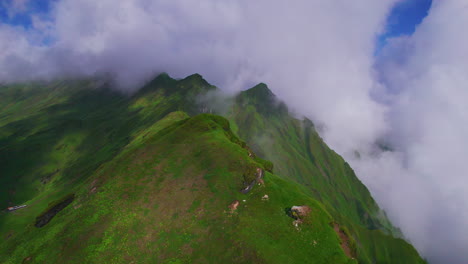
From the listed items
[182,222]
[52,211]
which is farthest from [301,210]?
[52,211]

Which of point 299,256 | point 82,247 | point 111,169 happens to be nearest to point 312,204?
point 299,256

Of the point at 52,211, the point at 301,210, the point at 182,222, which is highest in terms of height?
the point at 301,210

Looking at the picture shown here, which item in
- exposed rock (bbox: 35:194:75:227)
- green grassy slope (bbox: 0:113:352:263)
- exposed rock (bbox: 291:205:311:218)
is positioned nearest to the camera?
green grassy slope (bbox: 0:113:352:263)

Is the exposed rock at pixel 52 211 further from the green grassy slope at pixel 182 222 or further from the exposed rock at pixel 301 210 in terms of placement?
the exposed rock at pixel 301 210

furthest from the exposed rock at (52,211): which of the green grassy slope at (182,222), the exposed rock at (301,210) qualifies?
the exposed rock at (301,210)

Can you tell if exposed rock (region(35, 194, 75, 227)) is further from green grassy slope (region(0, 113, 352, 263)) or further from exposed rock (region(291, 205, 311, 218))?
exposed rock (region(291, 205, 311, 218))

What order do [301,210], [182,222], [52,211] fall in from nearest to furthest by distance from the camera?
[301,210] < [182,222] < [52,211]

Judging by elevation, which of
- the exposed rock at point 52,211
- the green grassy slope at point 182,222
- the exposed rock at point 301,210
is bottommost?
the exposed rock at point 52,211

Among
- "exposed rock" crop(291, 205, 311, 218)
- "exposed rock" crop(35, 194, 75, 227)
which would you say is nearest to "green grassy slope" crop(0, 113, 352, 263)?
"exposed rock" crop(291, 205, 311, 218)

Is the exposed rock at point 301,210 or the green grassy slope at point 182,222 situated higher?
the exposed rock at point 301,210

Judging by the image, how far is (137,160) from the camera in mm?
77188

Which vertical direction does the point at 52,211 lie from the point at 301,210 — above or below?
below

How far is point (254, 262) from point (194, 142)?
160 ft

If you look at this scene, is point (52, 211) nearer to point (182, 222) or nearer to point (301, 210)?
point (182, 222)
